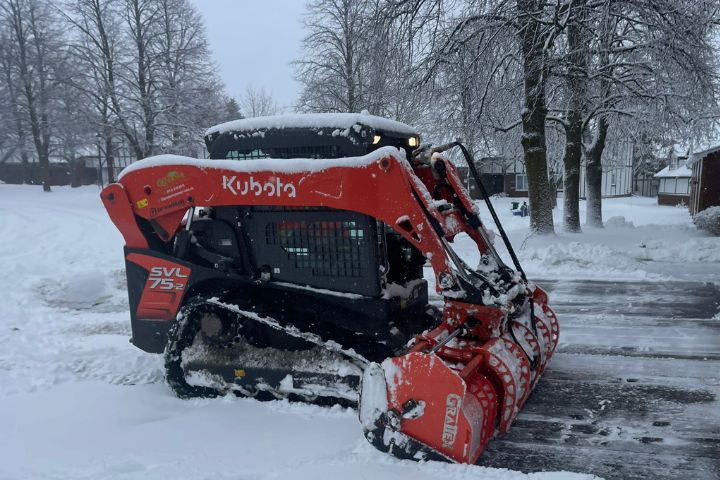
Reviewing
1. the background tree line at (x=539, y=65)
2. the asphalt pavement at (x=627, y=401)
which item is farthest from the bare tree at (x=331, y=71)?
the asphalt pavement at (x=627, y=401)

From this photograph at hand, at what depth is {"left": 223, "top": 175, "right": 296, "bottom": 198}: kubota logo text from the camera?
416cm

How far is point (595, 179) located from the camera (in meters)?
19.1

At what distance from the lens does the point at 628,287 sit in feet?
29.4

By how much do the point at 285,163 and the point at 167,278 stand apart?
1600mm

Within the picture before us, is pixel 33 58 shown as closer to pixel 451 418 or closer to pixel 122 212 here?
pixel 122 212

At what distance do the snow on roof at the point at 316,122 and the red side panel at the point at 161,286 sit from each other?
4.03 ft

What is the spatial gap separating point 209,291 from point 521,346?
2.65m

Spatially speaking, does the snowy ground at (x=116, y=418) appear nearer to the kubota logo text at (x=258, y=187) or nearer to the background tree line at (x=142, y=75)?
→ the kubota logo text at (x=258, y=187)

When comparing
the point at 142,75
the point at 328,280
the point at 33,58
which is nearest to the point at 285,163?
the point at 328,280

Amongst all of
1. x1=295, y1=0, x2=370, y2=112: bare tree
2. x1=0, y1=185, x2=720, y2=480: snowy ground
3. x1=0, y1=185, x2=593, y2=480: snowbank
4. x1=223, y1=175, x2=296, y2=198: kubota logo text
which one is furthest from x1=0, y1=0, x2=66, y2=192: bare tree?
x1=223, y1=175, x2=296, y2=198: kubota logo text

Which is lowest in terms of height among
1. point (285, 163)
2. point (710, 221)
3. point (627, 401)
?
point (627, 401)

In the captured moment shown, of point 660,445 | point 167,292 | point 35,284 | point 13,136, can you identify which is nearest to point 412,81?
point 35,284

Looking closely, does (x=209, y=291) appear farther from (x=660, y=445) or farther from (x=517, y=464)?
(x=660, y=445)

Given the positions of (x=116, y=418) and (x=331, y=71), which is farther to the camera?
(x=331, y=71)
